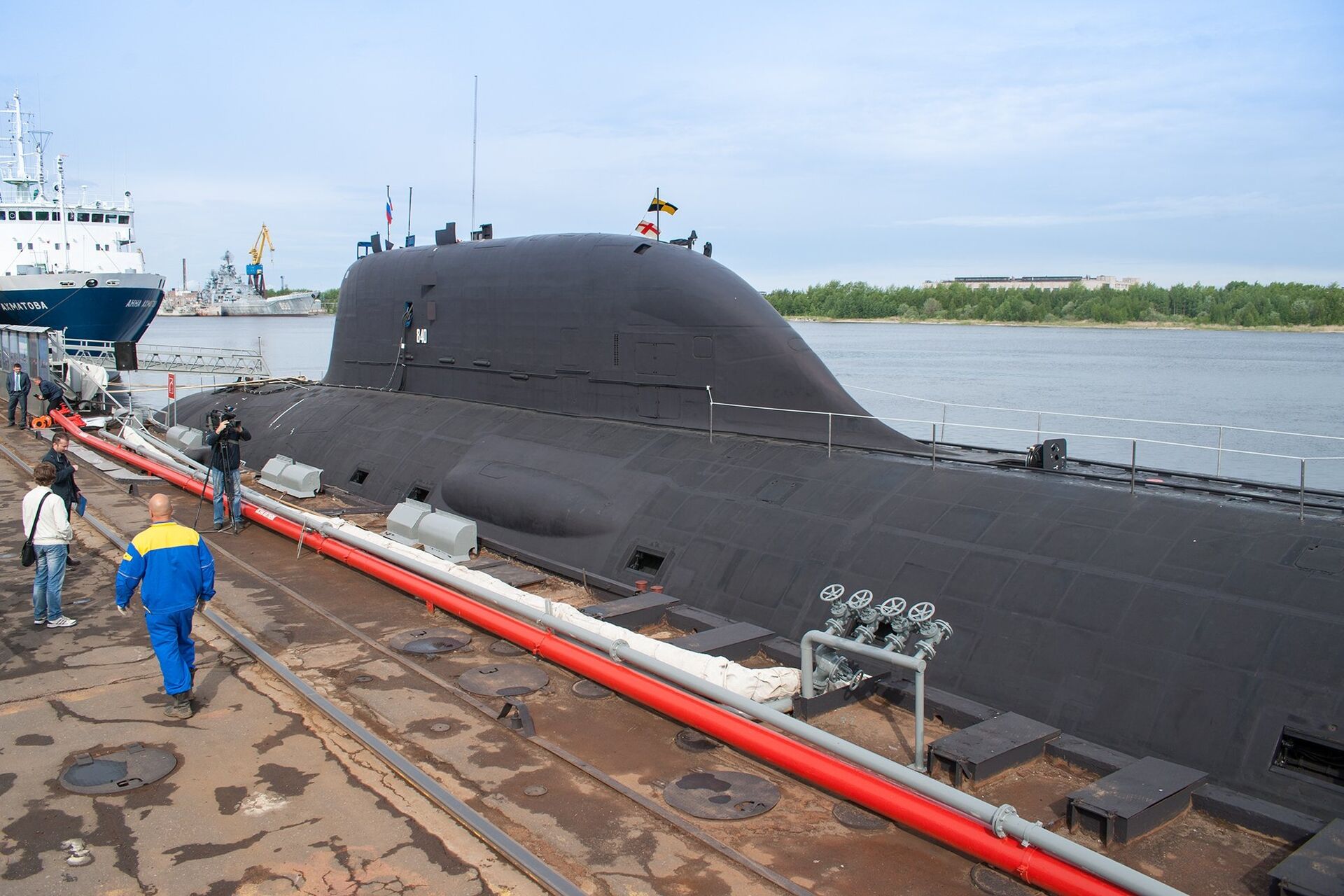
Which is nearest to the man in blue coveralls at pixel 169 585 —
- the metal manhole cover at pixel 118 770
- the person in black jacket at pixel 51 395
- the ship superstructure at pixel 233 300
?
the metal manhole cover at pixel 118 770

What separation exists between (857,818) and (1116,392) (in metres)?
44.8

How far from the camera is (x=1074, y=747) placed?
7.34 m

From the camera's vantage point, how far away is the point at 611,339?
46.5ft

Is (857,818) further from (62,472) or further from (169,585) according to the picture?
(62,472)

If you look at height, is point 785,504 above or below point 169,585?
above

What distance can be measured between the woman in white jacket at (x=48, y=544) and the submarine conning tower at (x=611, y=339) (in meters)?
6.85

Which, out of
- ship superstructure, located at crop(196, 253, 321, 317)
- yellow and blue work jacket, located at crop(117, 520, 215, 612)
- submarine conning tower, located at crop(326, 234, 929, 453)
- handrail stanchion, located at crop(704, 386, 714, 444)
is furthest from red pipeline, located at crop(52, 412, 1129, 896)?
ship superstructure, located at crop(196, 253, 321, 317)

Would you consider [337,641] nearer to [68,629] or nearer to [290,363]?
[68,629]

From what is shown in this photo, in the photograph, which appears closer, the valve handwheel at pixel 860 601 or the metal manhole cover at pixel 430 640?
the valve handwheel at pixel 860 601

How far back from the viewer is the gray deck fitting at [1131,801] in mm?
6227

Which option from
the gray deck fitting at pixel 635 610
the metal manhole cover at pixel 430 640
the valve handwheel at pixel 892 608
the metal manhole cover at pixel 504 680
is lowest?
the metal manhole cover at pixel 504 680

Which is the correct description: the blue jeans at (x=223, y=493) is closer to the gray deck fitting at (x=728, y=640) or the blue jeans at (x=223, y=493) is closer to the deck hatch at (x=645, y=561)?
the deck hatch at (x=645, y=561)

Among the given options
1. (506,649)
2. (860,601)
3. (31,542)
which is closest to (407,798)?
(506,649)

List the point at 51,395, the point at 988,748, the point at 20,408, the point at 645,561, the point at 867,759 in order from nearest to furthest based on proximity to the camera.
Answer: the point at 867,759, the point at 988,748, the point at 645,561, the point at 51,395, the point at 20,408
